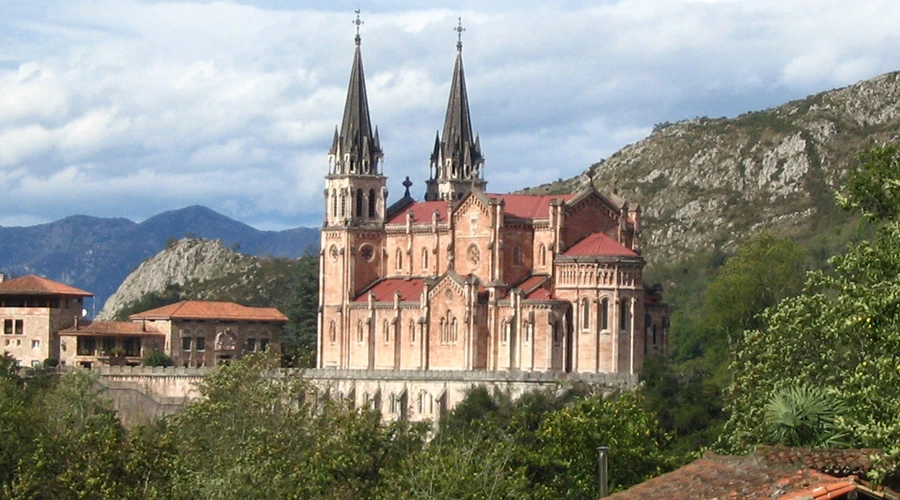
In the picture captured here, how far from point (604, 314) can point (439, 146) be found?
28.1 meters

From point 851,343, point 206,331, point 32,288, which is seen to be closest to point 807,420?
point 851,343

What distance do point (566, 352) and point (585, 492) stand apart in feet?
165

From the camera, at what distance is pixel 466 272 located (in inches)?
5118

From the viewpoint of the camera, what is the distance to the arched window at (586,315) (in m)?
121

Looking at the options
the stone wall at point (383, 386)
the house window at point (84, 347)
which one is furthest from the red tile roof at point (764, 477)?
the house window at point (84, 347)

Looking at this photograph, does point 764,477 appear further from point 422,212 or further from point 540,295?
point 422,212

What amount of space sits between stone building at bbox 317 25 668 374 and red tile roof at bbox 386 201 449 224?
140mm

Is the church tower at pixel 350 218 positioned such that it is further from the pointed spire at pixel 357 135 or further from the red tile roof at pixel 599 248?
the red tile roof at pixel 599 248

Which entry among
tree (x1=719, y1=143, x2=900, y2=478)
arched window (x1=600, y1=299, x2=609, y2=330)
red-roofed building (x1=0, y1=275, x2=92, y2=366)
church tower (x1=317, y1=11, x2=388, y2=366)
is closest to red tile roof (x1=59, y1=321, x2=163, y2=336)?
red-roofed building (x1=0, y1=275, x2=92, y2=366)

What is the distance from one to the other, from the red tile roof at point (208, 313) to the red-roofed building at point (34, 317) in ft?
18.9

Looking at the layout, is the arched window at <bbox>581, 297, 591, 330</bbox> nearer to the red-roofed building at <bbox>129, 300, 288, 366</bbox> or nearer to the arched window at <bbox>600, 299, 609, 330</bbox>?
the arched window at <bbox>600, 299, 609, 330</bbox>

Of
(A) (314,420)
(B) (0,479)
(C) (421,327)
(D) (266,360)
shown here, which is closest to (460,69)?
(C) (421,327)

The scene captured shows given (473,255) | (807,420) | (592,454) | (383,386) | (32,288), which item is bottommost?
(592,454)

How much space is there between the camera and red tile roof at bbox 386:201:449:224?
5339 inches
